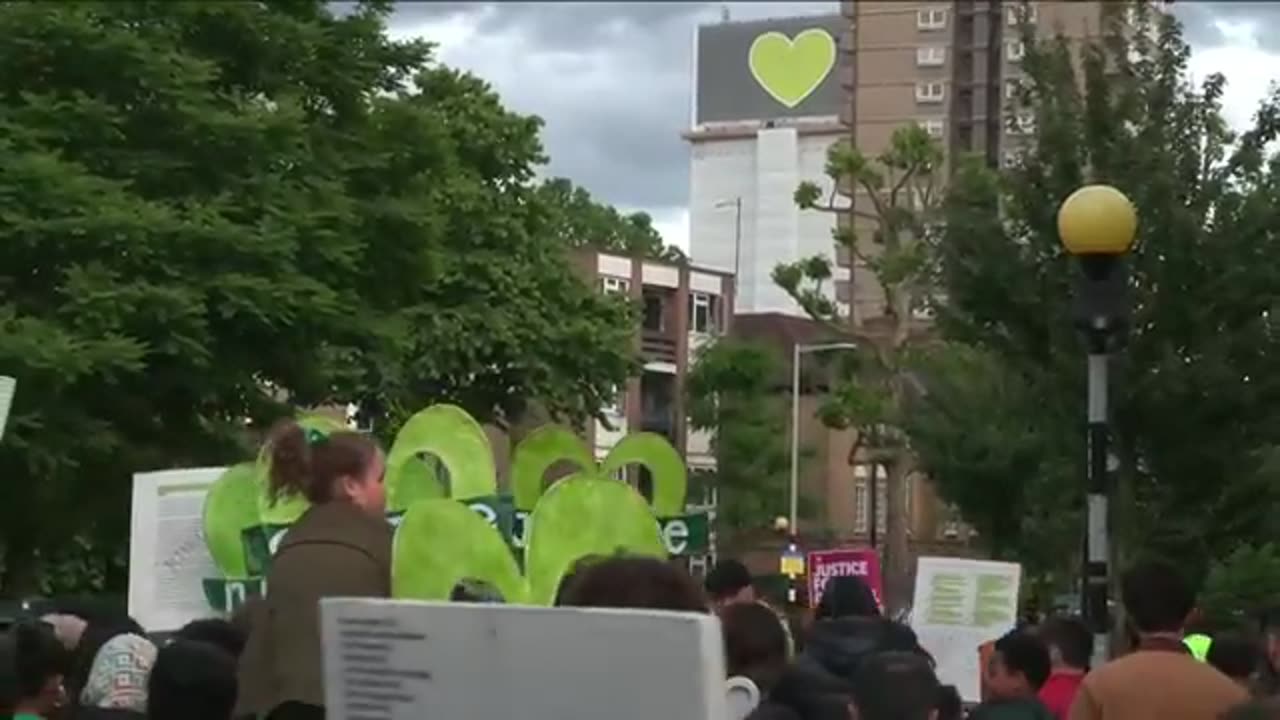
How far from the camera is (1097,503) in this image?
11000mm

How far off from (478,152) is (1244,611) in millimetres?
31833

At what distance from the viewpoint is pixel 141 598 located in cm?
→ 1341

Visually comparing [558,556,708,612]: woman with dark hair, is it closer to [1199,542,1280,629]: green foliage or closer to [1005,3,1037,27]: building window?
[1199,542,1280,629]: green foliage

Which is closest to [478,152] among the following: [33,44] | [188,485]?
[33,44]

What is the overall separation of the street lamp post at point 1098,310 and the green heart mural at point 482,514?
6.53 feet

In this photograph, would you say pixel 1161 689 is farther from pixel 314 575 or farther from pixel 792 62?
pixel 792 62

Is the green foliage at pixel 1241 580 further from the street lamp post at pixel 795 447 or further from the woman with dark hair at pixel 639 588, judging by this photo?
the street lamp post at pixel 795 447

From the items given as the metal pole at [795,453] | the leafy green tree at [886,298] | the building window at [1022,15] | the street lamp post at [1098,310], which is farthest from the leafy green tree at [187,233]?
the metal pole at [795,453]

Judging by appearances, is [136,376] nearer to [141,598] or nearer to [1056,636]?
[141,598]

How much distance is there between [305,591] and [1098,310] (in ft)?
18.1

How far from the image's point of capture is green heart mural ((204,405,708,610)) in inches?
Answer: 383

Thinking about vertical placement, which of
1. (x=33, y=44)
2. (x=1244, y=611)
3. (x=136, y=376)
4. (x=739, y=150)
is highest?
(x=739, y=150)

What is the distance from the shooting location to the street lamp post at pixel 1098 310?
11.0 meters

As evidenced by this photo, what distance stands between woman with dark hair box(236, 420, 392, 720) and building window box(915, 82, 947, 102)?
119 meters
